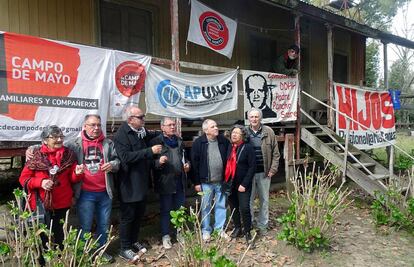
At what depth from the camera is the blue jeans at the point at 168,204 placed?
4.86m

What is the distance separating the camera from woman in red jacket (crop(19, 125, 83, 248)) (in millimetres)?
3699

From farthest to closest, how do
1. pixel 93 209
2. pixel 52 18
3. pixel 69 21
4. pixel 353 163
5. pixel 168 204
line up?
pixel 353 163
pixel 69 21
pixel 52 18
pixel 168 204
pixel 93 209

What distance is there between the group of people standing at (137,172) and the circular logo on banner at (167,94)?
3.09 ft

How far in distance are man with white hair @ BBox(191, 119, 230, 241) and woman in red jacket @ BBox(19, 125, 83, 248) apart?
64.5 inches

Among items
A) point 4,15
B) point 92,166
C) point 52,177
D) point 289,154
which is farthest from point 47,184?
point 289,154

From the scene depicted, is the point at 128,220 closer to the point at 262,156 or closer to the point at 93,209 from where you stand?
the point at 93,209

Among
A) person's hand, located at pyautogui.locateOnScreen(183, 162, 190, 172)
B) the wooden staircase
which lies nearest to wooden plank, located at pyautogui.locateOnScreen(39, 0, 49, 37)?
person's hand, located at pyautogui.locateOnScreen(183, 162, 190, 172)

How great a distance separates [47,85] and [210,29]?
334 cm

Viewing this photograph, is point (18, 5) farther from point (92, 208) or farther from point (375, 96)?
point (375, 96)

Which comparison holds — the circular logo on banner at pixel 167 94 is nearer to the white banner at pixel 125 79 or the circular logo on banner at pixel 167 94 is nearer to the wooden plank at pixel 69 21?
the white banner at pixel 125 79

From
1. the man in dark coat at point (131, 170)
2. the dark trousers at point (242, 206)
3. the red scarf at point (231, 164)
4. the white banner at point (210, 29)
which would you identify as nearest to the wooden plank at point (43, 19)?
the white banner at point (210, 29)

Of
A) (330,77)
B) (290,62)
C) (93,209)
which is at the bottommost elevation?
(93,209)

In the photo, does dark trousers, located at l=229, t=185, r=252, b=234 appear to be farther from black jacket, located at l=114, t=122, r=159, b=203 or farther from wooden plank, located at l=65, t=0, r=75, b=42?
wooden plank, located at l=65, t=0, r=75, b=42

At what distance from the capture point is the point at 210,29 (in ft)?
22.2
